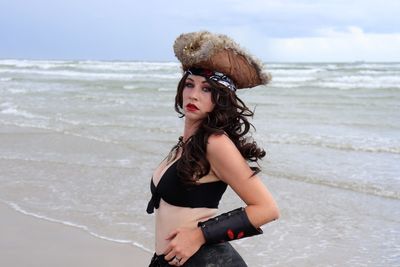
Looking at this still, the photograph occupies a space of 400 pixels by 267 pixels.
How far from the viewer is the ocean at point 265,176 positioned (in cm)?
562

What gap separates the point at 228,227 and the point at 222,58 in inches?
24.1

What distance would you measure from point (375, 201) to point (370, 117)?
8.96 m

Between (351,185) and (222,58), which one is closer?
(222,58)

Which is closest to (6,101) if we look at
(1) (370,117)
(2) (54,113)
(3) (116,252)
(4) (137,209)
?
(2) (54,113)

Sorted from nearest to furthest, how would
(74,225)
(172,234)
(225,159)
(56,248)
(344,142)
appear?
(225,159)
(172,234)
(56,248)
(74,225)
(344,142)

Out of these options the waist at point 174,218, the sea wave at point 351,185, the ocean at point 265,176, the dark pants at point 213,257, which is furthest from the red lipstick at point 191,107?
the sea wave at point 351,185

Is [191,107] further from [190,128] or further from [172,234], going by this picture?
[172,234]

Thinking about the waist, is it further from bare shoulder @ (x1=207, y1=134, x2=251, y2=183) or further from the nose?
the nose

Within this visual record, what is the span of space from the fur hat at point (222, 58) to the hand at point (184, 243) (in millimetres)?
582

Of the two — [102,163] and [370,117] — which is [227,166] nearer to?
[102,163]

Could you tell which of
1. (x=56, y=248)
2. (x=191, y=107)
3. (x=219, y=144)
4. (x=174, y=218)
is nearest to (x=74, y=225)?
(x=56, y=248)

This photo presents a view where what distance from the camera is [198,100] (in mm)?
2277

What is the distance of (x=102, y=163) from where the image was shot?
9094mm

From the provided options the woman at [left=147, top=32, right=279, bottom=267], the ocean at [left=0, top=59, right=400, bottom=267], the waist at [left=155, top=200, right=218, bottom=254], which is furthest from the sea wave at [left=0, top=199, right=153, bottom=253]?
the woman at [left=147, top=32, right=279, bottom=267]
